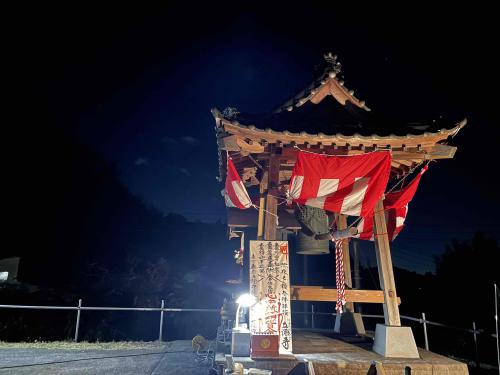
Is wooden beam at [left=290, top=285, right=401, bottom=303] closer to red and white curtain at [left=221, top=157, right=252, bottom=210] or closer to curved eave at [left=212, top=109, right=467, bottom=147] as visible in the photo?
red and white curtain at [left=221, top=157, right=252, bottom=210]

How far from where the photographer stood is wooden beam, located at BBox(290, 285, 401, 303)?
265 inches

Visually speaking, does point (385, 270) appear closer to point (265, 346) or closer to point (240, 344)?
point (265, 346)

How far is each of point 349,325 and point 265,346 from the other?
482cm

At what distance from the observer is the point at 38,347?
9.77m

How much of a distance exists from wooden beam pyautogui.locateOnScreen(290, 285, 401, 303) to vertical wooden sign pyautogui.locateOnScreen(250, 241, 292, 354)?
2.07 feet

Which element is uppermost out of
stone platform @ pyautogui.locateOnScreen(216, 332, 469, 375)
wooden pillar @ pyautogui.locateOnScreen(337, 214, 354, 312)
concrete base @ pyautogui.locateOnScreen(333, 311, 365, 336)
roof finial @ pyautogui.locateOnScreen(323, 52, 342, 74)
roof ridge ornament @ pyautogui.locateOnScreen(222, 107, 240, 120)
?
roof finial @ pyautogui.locateOnScreen(323, 52, 342, 74)

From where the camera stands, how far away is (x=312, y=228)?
761cm

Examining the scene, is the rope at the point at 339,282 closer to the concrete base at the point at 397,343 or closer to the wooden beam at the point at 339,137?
the concrete base at the point at 397,343

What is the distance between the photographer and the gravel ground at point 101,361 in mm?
7090

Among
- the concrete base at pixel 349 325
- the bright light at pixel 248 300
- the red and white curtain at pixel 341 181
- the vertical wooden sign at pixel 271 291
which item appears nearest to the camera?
the vertical wooden sign at pixel 271 291

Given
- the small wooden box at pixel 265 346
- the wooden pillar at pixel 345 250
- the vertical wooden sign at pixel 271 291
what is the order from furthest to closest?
the wooden pillar at pixel 345 250 → the vertical wooden sign at pixel 271 291 → the small wooden box at pixel 265 346

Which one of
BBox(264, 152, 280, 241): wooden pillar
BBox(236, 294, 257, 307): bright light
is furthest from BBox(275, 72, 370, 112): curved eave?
BBox(236, 294, 257, 307): bright light

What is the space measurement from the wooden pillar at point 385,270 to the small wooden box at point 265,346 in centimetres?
234

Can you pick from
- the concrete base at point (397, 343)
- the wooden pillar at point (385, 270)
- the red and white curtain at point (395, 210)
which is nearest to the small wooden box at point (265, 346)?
the concrete base at point (397, 343)
